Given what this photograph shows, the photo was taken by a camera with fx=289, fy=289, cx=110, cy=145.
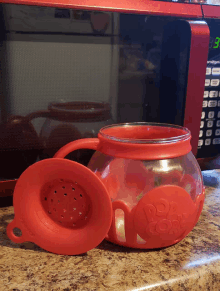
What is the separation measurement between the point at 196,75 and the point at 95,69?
20 cm

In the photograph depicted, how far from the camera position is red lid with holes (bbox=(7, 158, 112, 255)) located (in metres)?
0.38

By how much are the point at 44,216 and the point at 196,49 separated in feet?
1.32

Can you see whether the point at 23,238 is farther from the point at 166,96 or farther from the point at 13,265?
the point at 166,96

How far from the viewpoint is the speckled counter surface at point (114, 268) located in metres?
0.36

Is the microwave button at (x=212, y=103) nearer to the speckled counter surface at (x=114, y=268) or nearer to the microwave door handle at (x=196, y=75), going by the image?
the microwave door handle at (x=196, y=75)

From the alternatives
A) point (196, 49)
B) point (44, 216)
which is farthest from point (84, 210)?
point (196, 49)

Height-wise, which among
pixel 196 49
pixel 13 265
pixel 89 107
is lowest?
pixel 13 265

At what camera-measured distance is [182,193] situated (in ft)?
1.29

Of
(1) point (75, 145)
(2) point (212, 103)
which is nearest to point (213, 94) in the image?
(2) point (212, 103)

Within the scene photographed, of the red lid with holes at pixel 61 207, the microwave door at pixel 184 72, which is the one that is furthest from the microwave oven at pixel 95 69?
the red lid with holes at pixel 61 207

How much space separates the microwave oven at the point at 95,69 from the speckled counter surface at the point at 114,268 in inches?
6.6

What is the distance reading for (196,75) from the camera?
56cm

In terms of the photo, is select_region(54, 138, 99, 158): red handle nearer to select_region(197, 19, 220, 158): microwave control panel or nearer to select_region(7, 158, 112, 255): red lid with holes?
select_region(7, 158, 112, 255): red lid with holes

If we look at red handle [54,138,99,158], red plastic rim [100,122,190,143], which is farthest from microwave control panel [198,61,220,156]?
red handle [54,138,99,158]
